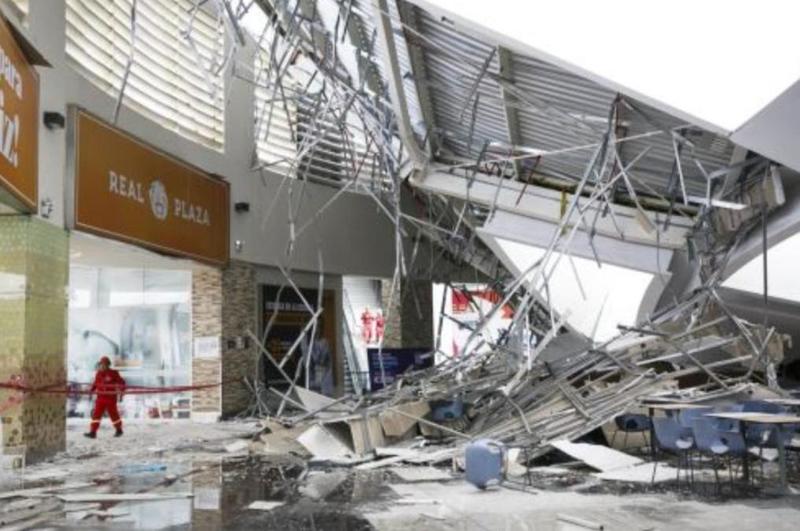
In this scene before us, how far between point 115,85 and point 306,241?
27.7 feet

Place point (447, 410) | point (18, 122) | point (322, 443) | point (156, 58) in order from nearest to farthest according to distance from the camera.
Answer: point (18, 122), point (322, 443), point (447, 410), point (156, 58)

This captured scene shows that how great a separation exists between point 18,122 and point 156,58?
696 cm

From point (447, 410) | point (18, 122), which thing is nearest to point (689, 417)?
point (447, 410)

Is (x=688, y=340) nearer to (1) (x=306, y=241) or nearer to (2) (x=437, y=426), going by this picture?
(2) (x=437, y=426)

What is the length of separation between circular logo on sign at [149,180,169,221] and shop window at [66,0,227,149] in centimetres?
141

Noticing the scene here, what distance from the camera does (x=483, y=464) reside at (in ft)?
30.6

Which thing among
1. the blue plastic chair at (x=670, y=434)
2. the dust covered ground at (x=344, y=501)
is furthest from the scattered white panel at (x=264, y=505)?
the blue plastic chair at (x=670, y=434)

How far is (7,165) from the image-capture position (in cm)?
1094

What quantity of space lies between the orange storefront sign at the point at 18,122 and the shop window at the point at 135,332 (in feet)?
27.4

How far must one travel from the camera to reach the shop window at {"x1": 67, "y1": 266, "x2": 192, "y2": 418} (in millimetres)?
20578

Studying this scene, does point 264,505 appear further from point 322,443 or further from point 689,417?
point 689,417

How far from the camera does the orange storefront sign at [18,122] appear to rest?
10.7 m

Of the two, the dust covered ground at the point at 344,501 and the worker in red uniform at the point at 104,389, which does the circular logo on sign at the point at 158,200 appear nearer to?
the worker in red uniform at the point at 104,389

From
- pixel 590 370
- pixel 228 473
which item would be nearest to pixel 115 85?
pixel 228 473
